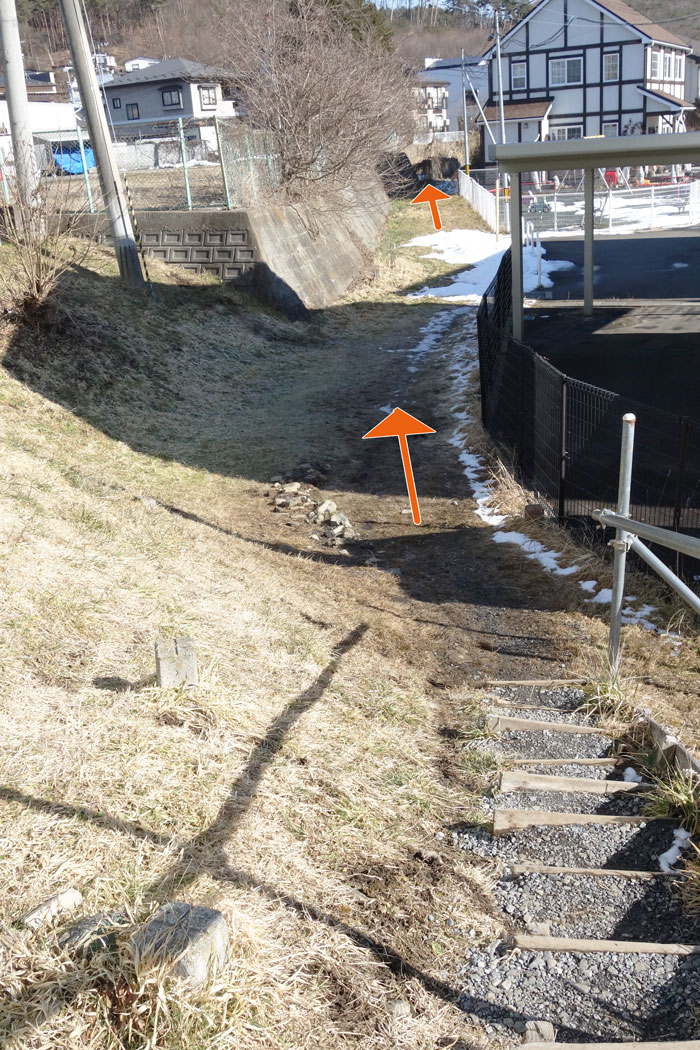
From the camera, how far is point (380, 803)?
4348 millimetres

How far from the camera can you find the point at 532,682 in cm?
584

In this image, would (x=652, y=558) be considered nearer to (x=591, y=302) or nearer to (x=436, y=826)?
(x=436, y=826)

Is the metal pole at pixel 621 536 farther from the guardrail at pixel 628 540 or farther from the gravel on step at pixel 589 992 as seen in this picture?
the gravel on step at pixel 589 992

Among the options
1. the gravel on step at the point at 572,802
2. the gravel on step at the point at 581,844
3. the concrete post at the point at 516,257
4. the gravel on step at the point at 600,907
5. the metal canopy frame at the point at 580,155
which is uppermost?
the metal canopy frame at the point at 580,155

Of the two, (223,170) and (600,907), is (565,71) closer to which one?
(223,170)

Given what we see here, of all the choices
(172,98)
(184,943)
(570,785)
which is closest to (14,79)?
(570,785)

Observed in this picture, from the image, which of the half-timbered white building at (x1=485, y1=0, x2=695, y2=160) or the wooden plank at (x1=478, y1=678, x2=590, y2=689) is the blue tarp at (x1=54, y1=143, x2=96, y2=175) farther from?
the half-timbered white building at (x1=485, y1=0, x2=695, y2=160)

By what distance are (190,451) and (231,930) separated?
29.9ft

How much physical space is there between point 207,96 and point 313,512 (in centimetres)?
4855

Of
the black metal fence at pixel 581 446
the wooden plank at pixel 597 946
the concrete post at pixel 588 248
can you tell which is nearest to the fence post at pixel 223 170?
the concrete post at pixel 588 248

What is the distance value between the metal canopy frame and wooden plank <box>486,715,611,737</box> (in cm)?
807

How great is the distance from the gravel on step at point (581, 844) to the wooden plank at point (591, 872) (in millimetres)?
55

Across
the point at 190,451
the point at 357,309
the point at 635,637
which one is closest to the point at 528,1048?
the point at 635,637

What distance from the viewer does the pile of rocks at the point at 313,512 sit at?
9.15 m
